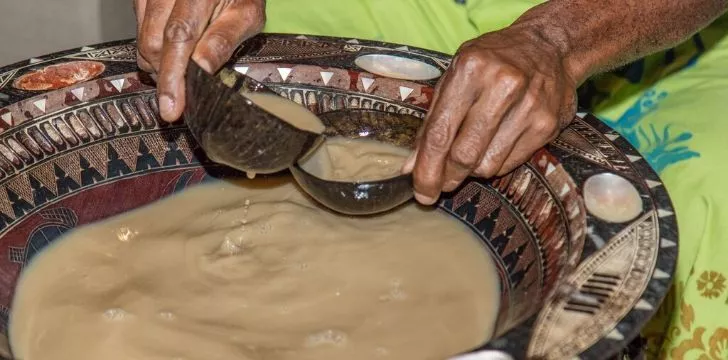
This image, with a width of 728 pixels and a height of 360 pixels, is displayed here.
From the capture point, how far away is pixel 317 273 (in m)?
1.24

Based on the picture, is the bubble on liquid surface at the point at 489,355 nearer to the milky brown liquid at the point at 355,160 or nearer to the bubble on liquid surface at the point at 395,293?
the bubble on liquid surface at the point at 395,293

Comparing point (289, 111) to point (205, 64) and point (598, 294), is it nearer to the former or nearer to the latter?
point (205, 64)

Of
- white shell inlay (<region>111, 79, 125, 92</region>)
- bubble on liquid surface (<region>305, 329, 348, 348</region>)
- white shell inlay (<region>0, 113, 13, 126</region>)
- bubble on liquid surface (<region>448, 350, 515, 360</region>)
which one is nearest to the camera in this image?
bubble on liquid surface (<region>448, 350, 515, 360</region>)

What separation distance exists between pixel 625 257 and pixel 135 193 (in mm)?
742

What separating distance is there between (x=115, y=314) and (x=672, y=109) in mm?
900

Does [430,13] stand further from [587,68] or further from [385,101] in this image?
[587,68]

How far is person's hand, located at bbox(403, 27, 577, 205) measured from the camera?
1.18m

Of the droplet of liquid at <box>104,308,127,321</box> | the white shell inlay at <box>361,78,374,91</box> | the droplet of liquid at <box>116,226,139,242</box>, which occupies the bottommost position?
the droplet of liquid at <box>116,226,139,242</box>

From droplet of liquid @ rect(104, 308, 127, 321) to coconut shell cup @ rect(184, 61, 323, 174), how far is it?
24cm

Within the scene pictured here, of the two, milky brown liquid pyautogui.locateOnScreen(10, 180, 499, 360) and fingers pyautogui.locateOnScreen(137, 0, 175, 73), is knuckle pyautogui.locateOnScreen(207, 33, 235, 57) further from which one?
milky brown liquid pyautogui.locateOnScreen(10, 180, 499, 360)

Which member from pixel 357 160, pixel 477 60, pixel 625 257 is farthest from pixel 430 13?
pixel 625 257

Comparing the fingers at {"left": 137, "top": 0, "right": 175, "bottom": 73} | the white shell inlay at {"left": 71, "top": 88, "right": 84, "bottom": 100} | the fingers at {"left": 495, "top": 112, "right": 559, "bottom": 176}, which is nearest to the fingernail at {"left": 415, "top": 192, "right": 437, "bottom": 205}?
the fingers at {"left": 495, "top": 112, "right": 559, "bottom": 176}

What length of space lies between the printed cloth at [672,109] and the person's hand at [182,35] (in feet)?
0.94

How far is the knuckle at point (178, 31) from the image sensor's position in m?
1.25
